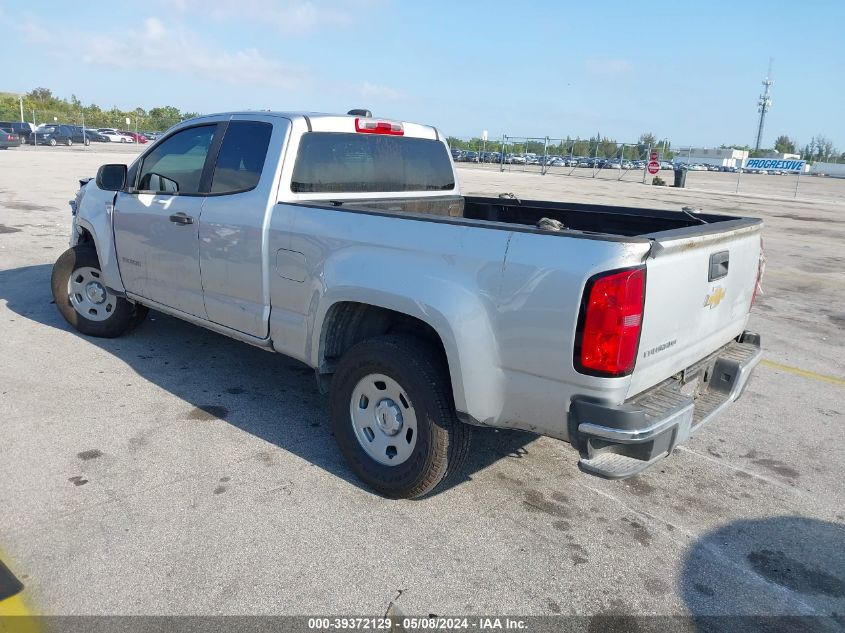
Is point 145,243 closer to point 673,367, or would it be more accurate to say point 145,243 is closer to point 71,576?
point 71,576

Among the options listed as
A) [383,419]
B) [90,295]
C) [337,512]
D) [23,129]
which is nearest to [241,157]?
[383,419]

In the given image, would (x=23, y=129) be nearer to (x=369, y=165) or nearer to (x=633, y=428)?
(x=369, y=165)

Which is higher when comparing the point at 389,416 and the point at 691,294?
the point at 691,294

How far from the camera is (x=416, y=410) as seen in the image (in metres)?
3.25

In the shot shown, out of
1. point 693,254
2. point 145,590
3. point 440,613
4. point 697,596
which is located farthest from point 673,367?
point 145,590

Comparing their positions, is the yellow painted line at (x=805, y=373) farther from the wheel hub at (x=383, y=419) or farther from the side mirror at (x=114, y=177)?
the side mirror at (x=114, y=177)

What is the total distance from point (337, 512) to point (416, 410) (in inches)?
26.1

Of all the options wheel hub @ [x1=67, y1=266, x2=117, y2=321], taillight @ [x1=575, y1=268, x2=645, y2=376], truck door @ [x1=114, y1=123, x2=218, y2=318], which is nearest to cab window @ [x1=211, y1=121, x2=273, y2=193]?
truck door @ [x1=114, y1=123, x2=218, y2=318]

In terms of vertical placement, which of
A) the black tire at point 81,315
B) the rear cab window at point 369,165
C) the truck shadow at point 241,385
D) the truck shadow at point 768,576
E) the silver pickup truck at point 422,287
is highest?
the rear cab window at point 369,165

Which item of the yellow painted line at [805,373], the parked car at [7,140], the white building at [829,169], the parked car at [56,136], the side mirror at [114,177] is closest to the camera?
the side mirror at [114,177]

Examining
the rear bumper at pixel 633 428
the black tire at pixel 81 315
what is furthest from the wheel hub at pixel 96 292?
the rear bumper at pixel 633 428

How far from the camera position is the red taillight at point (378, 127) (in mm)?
4492

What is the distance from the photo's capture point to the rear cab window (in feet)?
13.7

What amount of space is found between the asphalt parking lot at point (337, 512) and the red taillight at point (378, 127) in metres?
1.91
